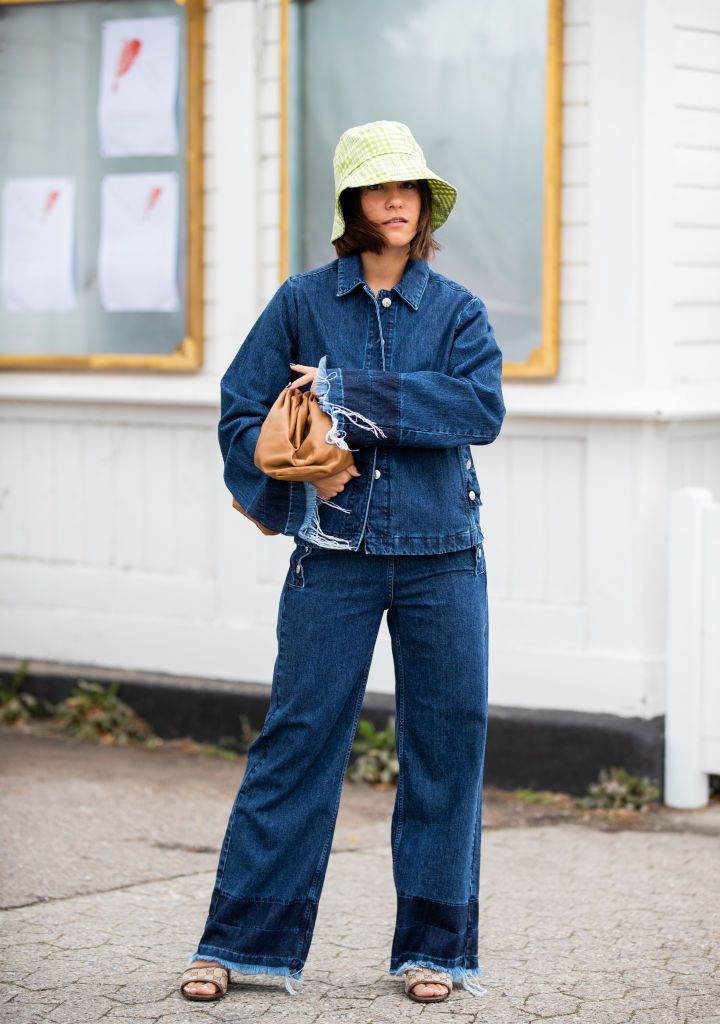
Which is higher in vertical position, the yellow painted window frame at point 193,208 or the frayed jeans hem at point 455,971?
the yellow painted window frame at point 193,208

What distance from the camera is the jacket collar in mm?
3947

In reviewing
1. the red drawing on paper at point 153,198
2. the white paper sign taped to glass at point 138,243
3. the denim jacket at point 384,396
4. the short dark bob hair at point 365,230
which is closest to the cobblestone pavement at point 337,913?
the denim jacket at point 384,396

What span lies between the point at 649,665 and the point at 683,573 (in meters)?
0.39

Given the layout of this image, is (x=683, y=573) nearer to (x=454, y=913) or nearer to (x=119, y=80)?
(x=454, y=913)

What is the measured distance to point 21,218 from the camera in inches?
284

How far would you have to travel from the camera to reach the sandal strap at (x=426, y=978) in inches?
158

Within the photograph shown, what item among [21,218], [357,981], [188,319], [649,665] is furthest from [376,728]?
[21,218]

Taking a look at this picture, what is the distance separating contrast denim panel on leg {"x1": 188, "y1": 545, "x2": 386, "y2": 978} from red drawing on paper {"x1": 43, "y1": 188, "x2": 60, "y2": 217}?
361cm

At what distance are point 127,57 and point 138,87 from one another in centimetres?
14

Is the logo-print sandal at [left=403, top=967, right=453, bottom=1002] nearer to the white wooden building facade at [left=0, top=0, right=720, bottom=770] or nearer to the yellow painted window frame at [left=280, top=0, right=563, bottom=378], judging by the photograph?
the white wooden building facade at [left=0, top=0, right=720, bottom=770]

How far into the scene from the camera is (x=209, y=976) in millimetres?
3977

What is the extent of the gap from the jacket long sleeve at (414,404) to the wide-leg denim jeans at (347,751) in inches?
10.9

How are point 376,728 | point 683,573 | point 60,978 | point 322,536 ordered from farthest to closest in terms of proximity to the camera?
point 376,728 → point 683,573 → point 60,978 → point 322,536

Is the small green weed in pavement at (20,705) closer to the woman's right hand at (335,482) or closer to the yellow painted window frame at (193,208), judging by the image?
the yellow painted window frame at (193,208)
